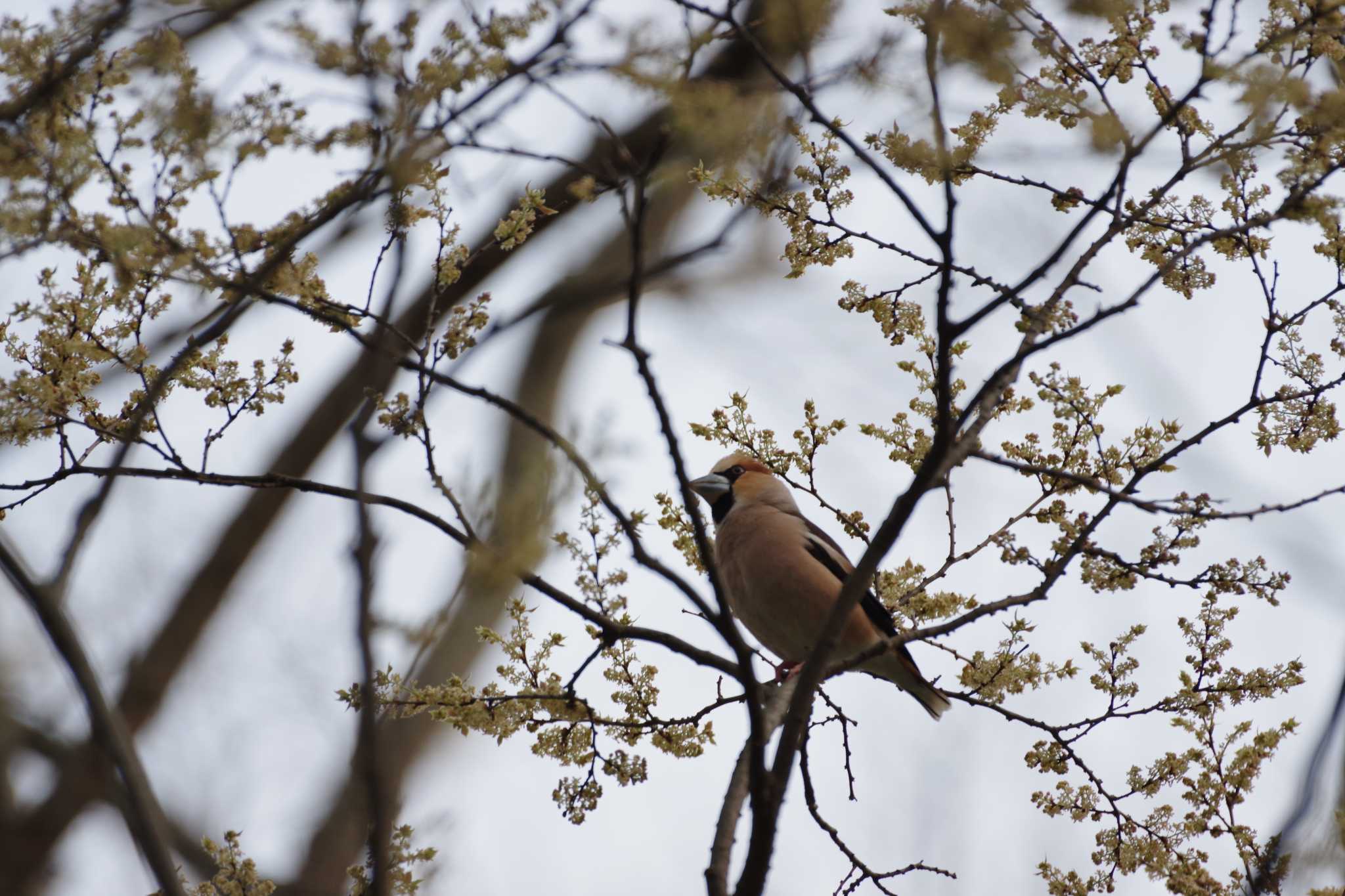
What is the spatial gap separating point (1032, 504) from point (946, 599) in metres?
0.48

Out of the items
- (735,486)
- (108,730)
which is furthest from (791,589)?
(108,730)

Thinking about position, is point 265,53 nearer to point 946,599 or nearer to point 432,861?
point 432,861

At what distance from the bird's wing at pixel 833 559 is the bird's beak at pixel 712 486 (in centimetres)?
66

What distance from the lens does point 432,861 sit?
3164 millimetres

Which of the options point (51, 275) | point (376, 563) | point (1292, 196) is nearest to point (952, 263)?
point (1292, 196)

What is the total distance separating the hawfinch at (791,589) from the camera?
546 centimetres

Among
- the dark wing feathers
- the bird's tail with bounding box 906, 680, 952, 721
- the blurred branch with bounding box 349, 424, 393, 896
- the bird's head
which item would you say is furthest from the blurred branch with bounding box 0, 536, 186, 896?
the bird's head

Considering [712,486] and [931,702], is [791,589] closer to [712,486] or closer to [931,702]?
[931,702]

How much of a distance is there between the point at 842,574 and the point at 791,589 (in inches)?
18.7

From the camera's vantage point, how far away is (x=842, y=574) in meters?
5.95

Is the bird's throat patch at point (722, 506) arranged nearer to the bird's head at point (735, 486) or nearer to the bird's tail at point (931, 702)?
the bird's head at point (735, 486)

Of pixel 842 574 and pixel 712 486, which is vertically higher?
pixel 712 486

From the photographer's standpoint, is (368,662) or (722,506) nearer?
(368,662)

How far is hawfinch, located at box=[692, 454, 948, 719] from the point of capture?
5.46 meters
